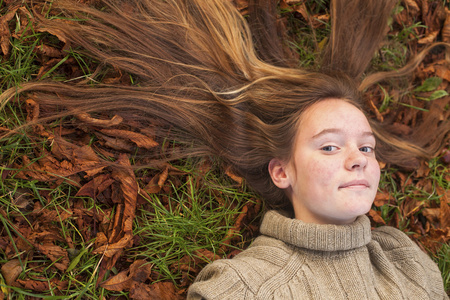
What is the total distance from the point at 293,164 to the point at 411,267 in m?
1.02

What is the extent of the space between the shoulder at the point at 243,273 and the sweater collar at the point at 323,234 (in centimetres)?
9

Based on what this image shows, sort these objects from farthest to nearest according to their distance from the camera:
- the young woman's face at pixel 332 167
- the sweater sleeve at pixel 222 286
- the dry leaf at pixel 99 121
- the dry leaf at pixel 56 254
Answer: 1. the dry leaf at pixel 99 121
2. the dry leaf at pixel 56 254
3. the young woman's face at pixel 332 167
4. the sweater sleeve at pixel 222 286

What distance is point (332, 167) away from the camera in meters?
2.63

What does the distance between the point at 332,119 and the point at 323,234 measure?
0.72m

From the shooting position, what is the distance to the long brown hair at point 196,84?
2.94 meters

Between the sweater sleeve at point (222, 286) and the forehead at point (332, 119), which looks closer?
the sweater sleeve at point (222, 286)

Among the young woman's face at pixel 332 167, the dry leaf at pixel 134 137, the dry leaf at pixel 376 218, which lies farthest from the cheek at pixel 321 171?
the dry leaf at pixel 134 137

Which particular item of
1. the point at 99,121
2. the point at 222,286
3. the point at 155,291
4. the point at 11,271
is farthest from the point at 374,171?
the point at 11,271

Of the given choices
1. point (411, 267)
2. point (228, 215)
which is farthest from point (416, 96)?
point (228, 215)

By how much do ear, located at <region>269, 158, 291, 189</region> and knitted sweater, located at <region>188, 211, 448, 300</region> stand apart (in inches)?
7.8

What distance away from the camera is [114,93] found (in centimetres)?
295

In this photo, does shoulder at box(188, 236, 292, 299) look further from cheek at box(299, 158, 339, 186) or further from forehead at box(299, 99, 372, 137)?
forehead at box(299, 99, 372, 137)

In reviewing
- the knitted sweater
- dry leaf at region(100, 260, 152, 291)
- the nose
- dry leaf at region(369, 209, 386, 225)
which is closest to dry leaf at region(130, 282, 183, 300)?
dry leaf at region(100, 260, 152, 291)

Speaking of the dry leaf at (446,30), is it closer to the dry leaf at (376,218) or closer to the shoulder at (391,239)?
the dry leaf at (376,218)
